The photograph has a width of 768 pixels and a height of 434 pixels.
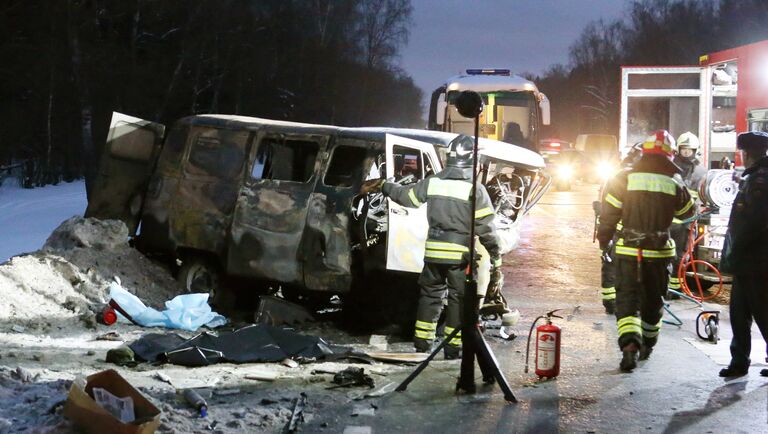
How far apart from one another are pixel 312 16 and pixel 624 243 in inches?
1881

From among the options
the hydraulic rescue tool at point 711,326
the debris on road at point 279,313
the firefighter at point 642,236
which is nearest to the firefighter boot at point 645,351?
the firefighter at point 642,236

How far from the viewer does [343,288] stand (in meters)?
8.80

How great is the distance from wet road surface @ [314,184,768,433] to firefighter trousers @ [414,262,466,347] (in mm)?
326

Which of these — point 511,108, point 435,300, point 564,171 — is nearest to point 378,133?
point 435,300

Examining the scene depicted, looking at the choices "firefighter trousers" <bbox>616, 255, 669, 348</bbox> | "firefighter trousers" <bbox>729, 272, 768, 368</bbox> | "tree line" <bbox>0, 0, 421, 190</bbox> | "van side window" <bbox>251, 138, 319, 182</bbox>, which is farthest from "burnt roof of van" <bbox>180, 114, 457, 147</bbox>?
"tree line" <bbox>0, 0, 421, 190</bbox>

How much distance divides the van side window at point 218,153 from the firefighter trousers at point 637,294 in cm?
430

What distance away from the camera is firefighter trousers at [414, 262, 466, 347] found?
7699mm

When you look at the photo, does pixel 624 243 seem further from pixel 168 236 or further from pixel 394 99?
pixel 394 99

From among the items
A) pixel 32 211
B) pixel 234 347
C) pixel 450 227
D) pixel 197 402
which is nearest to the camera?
pixel 197 402

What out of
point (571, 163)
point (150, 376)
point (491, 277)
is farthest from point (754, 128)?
point (571, 163)

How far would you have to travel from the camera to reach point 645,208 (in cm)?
737

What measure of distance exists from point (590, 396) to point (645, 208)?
5.76 ft

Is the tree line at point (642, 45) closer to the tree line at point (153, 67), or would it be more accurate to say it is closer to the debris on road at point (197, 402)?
the tree line at point (153, 67)

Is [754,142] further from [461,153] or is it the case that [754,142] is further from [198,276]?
[198,276]
